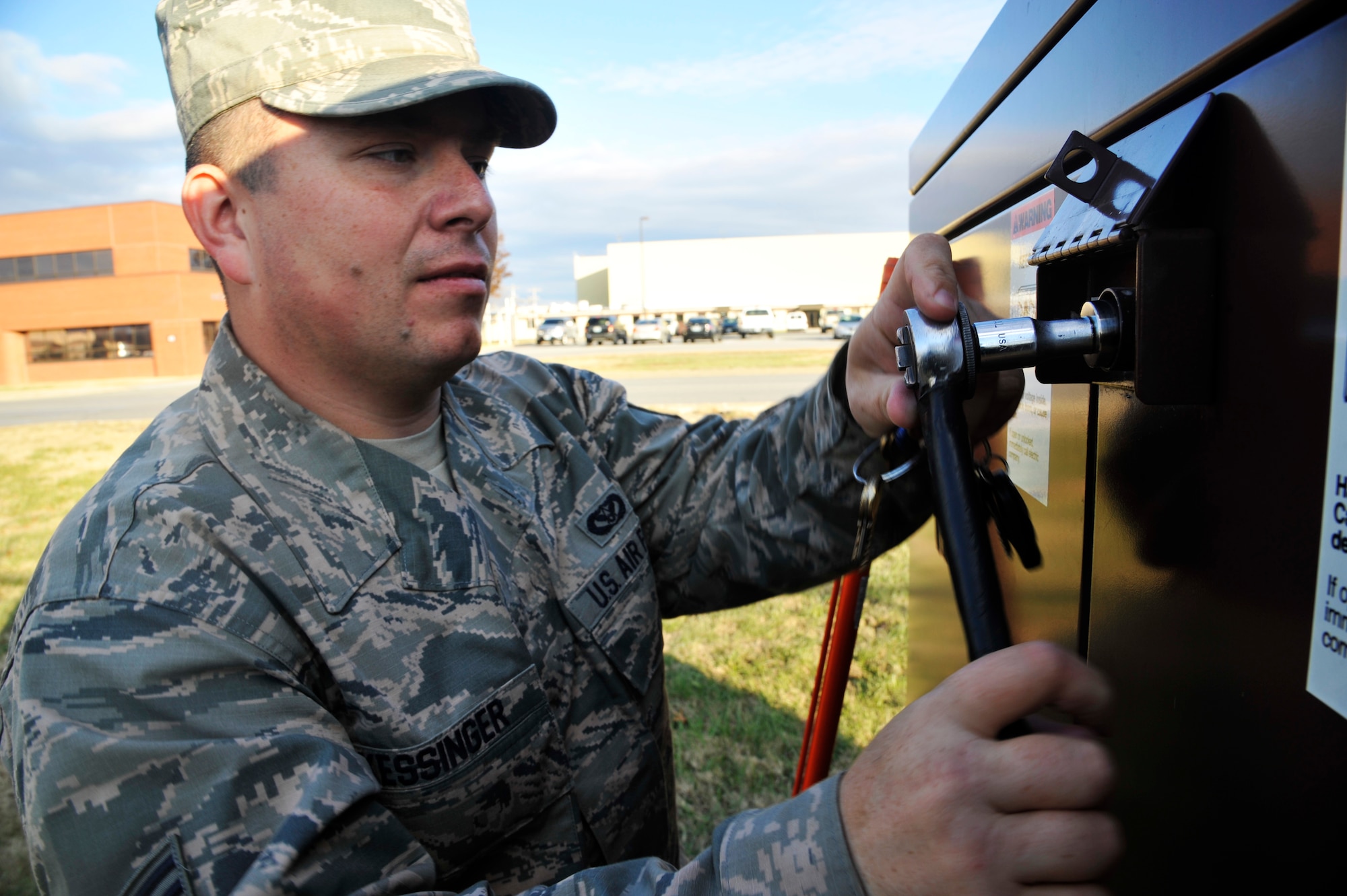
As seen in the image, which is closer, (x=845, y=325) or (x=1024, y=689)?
(x=1024, y=689)

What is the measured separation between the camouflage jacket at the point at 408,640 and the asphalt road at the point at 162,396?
7861mm

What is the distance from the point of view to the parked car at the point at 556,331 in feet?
126

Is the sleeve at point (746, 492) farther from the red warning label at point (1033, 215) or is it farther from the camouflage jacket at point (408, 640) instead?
the red warning label at point (1033, 215)

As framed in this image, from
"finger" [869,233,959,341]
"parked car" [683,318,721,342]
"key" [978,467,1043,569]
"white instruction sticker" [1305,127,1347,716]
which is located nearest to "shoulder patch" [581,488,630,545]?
"finger" [869,233,959,341]

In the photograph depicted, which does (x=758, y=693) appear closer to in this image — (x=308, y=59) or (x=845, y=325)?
(x=308, y=59)

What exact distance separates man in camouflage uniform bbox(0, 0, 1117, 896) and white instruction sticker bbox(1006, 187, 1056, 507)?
117mm

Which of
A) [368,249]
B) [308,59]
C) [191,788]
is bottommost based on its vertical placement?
[191,788]

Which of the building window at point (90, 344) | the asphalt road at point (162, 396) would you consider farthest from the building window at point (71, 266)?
the asphalt road at point (162, 396)

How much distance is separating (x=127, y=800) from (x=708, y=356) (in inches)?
918

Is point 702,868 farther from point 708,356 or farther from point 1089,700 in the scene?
point 708,356

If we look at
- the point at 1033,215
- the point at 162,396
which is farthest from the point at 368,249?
the point at 162,396

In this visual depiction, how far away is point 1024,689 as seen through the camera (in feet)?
1.98

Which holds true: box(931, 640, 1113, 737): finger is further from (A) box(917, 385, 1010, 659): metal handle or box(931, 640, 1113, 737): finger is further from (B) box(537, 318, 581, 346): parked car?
(B) box(537, 318, 581, 346): parked car

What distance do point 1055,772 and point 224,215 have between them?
1434 millimetres
